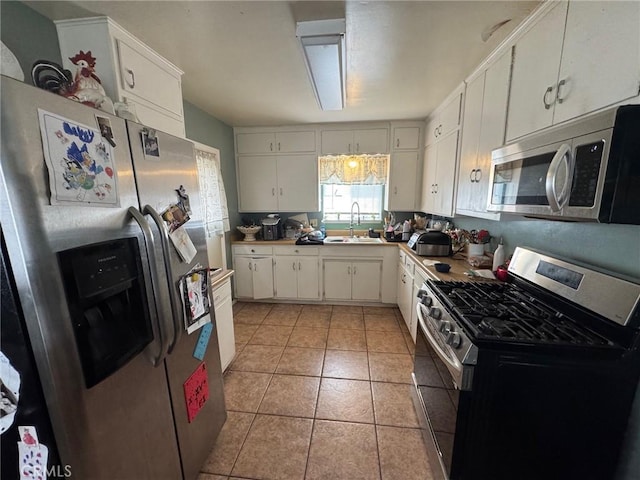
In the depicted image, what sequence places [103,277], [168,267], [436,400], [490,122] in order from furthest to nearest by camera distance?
[490,122] → [436,400] → [168,267] → [103,277]

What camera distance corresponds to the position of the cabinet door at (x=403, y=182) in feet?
10.9

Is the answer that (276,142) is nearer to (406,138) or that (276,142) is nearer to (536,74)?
(406,138)

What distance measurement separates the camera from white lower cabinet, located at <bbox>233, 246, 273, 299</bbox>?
3.39 metres

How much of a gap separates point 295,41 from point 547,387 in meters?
2.11

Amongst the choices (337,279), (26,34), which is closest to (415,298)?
(337,279)

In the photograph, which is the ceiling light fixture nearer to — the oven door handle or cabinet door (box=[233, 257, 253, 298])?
the oven door handle

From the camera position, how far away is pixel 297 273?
Result: 3377mm

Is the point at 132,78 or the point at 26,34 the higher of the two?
the point at 26,34

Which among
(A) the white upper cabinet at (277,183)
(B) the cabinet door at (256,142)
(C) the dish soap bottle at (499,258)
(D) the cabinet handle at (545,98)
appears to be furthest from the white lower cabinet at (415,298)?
(B) the cabinet door at (256,142)

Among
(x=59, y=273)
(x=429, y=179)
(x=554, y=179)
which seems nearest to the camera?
(x=59, y=273)

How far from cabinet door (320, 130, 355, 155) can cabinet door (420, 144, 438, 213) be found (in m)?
0.94

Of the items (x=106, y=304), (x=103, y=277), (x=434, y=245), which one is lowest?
(x=434, y=245)

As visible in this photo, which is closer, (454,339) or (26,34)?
(454,339)

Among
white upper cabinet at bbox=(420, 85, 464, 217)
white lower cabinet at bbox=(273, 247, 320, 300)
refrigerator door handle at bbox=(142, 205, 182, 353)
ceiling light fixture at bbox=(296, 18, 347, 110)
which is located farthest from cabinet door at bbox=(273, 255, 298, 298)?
refrigerator door handle at bbox=(142, 205, 182, 353)
